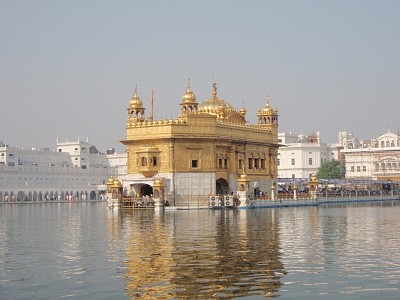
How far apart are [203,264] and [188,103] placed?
122 feet

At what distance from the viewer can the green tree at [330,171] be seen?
102 meters

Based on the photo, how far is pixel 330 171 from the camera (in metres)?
103

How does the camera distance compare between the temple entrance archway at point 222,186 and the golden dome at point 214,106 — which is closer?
the temple entrance archway at point 222,186

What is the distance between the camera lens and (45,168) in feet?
360

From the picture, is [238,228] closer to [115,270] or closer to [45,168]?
[115,270]

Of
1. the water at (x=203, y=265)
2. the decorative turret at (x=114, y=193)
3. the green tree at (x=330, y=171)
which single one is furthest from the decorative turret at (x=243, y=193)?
the green tree at (x=330, y=171)

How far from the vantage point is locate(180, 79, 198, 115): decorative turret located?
51.9 m

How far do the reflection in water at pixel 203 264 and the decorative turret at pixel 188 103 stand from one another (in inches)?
1117

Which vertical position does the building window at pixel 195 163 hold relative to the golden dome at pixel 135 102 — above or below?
below


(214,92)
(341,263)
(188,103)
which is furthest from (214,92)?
(341,263)

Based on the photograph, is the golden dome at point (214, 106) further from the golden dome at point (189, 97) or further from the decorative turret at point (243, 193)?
the decorative turret at point (243, 193)

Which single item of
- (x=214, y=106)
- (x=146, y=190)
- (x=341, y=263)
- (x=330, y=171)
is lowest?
(x=341, y=263)

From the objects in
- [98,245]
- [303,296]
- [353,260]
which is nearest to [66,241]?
[98,245]

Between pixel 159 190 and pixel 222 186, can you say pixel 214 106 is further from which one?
pixel 159 190
